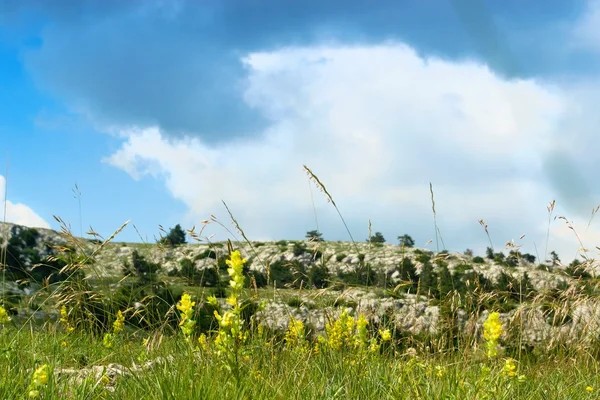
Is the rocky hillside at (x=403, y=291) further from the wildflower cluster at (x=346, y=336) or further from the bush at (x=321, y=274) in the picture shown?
the wildflower cluster at (x=346, y=336)

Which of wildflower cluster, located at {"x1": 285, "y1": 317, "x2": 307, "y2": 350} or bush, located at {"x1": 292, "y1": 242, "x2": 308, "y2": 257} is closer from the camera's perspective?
wildflower cluster, located at {"x1": 285, "y1": 317, "x2": 307, "y2": 350}

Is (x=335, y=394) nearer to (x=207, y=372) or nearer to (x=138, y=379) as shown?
(x=207, y=372)

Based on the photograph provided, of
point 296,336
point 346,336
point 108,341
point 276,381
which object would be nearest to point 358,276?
point 296,336

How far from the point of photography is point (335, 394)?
10.8 ft

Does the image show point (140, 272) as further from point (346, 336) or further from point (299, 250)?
point (299, 250)

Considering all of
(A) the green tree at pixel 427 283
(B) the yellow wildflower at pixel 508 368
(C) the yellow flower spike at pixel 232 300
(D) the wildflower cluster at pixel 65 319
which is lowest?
(B) the yellow wildflower at pixel 508 368

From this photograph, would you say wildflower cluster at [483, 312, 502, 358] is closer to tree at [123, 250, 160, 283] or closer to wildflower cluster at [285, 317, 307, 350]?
wildflower cluster at [285, 317, 307, 350]

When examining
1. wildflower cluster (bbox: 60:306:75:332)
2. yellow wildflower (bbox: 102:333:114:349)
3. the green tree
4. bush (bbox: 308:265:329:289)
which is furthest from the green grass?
wildflower cluster (bbox: 60:306:75:332)

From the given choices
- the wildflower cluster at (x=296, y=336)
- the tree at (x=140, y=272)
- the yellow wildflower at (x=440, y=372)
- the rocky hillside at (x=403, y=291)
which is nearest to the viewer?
the yellow wildflower at (x=440, y=372)

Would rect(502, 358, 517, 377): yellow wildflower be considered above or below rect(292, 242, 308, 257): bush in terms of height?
below

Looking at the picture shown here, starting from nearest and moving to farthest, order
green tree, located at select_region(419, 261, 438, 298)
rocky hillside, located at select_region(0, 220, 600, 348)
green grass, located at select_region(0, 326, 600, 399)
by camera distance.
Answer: green grass, located at select_region(0, 326, 600, 399)
rocky hillside, located at select_region(0, 220, 600, 348)
green tree, located at select_region(419, 261, 438, 298)

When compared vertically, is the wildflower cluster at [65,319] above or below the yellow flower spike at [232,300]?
below

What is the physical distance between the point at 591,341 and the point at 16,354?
22.3ft

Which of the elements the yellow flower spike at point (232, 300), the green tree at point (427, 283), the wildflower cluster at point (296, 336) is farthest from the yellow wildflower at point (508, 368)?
the green tree at point (427, 283)
